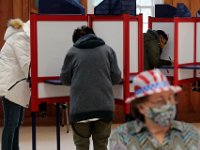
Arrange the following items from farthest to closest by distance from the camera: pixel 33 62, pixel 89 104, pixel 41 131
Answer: pixel 41 131
pixel 33 62
pixel 89 104

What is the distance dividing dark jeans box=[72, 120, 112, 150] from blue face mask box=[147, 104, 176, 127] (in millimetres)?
1749

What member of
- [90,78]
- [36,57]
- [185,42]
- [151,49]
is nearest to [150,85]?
[90,78]

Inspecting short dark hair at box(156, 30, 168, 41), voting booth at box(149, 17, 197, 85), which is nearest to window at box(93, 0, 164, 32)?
voting booth at box(149, 17, 197, 85)

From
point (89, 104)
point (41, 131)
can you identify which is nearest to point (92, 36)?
point (89, 104)

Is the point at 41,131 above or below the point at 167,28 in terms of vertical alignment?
below

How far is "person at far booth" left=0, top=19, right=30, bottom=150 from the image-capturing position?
404 cm

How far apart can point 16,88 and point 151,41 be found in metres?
1.50

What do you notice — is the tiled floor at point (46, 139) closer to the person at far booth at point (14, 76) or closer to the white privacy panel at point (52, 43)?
the person at far booth at point (14, 76)

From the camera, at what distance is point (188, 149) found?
1809 millimetres

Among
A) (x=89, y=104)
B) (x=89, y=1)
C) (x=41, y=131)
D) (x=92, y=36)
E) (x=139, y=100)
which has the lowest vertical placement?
(x=41, y=131)

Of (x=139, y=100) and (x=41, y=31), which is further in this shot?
(x=41, y=31)

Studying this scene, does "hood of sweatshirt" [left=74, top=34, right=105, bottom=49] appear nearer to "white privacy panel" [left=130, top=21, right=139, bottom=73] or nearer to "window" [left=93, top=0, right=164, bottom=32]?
"white privacy panel" [left=130, top=21, right=139, bottom=73]

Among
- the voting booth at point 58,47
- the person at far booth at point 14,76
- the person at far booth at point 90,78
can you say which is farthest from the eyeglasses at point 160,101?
the person at far booth at point 14,76

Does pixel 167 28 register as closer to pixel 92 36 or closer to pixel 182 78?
pixel 182 78
